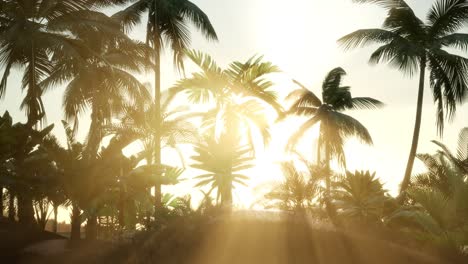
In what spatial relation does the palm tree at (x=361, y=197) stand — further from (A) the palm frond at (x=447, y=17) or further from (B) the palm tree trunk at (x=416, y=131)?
(A) the palm frond at (x=447, y=17)

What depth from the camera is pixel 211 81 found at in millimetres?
20031

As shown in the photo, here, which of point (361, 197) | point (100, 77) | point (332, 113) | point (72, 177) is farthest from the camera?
point (332, 113)

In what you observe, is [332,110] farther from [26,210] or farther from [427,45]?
[26,210]

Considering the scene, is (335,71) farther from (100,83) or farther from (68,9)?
(68,9)

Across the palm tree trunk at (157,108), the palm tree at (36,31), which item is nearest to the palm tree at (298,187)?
the palm tree trunk at (157,108)

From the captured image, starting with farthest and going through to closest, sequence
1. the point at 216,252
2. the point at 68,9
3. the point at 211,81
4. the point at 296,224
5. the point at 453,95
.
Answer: the point at 453,95 < the point at 211,81 < the point at 68,9 < the point at 296,224 < the point at 216,252

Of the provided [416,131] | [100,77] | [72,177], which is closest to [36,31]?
[100,77]

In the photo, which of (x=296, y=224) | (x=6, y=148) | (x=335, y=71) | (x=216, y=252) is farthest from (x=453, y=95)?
(x=6, y=148)

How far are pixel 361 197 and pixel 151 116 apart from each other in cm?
1037

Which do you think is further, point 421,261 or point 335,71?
point 335,71

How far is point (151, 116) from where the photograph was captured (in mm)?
21656

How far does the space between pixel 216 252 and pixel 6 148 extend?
10.6 metres

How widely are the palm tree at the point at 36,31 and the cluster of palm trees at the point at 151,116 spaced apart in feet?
0.14

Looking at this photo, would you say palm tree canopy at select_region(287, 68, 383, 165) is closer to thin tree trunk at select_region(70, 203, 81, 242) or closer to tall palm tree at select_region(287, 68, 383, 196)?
tall palm tree at select_region(287, 68, 383, 196)
